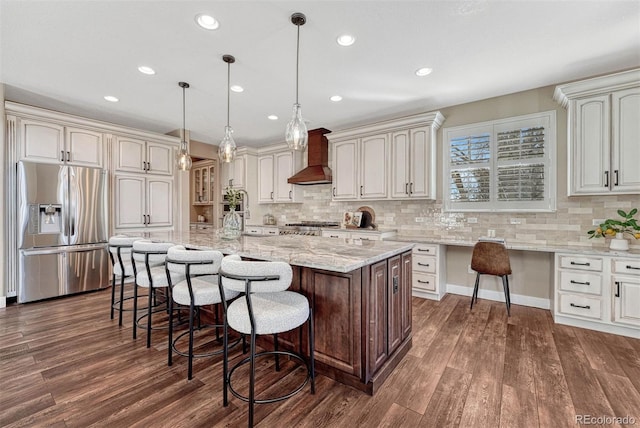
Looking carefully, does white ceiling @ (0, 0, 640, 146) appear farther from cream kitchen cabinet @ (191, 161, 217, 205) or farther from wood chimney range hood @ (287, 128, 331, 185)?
cream kitchen cabinet @ (191, 161, 217, 205)

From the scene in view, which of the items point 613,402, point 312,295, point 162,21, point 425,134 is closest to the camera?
point 613,402

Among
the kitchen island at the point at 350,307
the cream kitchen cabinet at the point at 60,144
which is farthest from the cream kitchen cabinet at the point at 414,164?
the cream kitchen cabinet at the point at 60,144

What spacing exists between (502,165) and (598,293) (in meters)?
1.75

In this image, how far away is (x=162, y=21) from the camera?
2.27 meters

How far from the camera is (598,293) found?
111 inches

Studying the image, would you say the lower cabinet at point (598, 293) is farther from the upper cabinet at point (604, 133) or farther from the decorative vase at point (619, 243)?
the upper cabinet at point (604, 133)

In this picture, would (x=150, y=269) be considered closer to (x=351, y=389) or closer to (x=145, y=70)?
(x=351, y=389)

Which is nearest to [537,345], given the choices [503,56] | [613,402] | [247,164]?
[613,402]

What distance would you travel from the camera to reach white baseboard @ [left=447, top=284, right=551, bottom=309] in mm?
3494

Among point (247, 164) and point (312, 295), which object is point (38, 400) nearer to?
point (312, 295)

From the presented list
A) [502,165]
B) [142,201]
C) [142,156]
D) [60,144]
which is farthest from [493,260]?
[60,144]

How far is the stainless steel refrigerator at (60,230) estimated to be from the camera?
357 centimetres

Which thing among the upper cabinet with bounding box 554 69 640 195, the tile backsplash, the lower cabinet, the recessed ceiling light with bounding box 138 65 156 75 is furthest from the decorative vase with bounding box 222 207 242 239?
the upper cabinet with bounding box 554 69 640 195

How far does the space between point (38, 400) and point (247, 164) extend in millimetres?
4810
